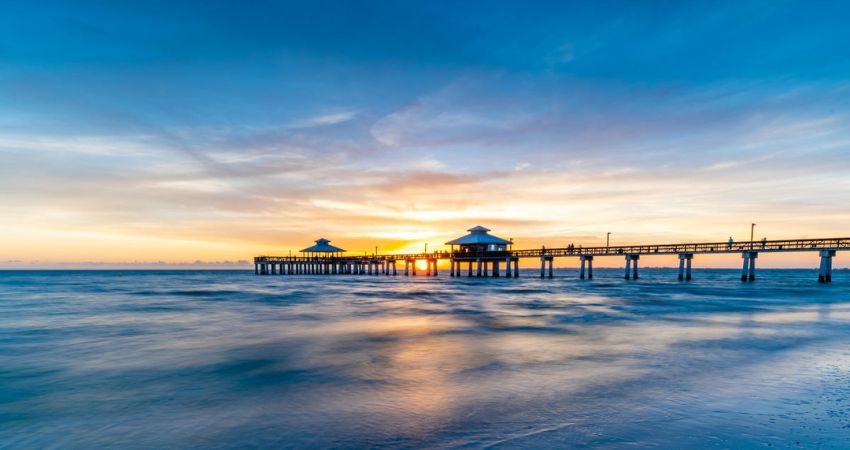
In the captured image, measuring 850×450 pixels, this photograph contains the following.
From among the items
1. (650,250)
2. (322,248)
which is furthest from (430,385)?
(322,248)

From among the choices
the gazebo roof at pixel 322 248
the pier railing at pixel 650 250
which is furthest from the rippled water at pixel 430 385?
the gazebo roof at pixel 322 248

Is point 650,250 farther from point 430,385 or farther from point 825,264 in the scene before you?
point 430,385

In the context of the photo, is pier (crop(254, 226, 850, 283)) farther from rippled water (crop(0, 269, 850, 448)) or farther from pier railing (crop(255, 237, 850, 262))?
rippled water (crop(0, 269, 850, 448))

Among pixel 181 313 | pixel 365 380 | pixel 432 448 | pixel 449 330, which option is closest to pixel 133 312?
pixel 181 313

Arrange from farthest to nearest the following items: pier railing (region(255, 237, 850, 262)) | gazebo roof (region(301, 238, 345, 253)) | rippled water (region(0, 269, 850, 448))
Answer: gazebo roof (region(301, 238, 345, 253)) < pier railing (region(255, 237, 850, 262)) < rippled water (region(0, 269, 850, 448))

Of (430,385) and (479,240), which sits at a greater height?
(479,240)

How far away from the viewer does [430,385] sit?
8570mm

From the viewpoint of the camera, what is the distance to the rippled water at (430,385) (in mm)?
5941

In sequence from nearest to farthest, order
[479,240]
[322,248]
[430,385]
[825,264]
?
[430,385] < [825,264] < [479,240] < [322,248]

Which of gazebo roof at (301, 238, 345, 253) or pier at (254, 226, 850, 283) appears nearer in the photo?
pier at (254, 226, 850, 283)

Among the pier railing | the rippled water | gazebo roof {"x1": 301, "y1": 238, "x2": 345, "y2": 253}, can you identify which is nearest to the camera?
the rippled water

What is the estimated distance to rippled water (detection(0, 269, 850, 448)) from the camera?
5941 millimetres

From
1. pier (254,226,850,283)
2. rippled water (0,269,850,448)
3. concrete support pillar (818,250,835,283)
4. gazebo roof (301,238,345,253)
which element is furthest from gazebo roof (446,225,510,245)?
rippled water (0,269,850,448)

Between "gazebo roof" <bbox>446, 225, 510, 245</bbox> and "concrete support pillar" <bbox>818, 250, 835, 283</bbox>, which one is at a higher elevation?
"gazebo roof" <bbox>446, 225, 510, 245</bbox>
